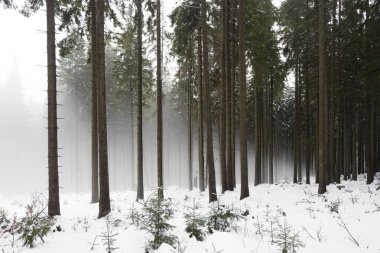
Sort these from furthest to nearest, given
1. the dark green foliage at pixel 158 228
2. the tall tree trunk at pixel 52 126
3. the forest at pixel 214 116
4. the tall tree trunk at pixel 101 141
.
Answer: the tall tree trunk at pixel 52 126 → the tall tree trunk at pixel 101 141 → the forest at pixel 214 116 → the dark green foliage at pixel 158 228

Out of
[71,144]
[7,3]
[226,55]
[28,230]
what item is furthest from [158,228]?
[71,144]

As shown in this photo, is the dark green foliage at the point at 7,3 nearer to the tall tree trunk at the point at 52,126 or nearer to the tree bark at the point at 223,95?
the tall tree trunk at the point at 52,126

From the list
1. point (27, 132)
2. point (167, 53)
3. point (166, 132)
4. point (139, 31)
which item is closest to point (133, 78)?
point (167, 53)

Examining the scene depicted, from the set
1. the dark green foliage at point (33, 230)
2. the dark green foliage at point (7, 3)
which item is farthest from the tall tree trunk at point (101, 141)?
the dark green foliage at point (7, 3)

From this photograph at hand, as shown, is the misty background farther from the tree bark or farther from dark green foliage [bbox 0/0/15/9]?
dark green foliage [bbox 0/0/15/9]

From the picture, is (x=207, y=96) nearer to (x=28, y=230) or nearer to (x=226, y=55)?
(x=226, y=55)

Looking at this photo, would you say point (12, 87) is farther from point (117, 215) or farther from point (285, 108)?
point (117, 215)

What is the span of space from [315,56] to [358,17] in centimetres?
284

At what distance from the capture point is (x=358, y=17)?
1612cm

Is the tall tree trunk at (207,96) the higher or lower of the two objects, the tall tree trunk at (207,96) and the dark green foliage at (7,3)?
the lower

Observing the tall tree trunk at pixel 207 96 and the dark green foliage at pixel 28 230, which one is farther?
the tall tree trunk at pixel 207 96

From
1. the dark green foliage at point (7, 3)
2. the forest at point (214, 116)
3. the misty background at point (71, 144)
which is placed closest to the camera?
the forest at point (214, 116)

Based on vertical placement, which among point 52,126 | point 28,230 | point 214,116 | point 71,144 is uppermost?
point 214,116

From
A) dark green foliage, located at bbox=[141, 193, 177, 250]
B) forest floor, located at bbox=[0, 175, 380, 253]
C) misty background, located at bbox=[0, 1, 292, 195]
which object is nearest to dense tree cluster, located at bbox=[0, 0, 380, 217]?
forest floor, located at bbox=[0, 175, 380, 253]
